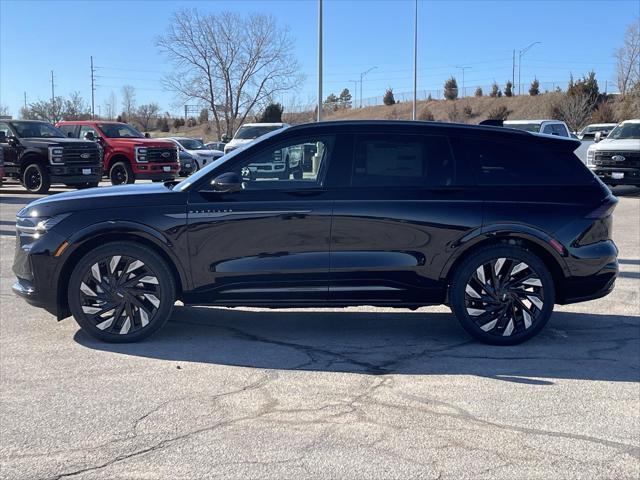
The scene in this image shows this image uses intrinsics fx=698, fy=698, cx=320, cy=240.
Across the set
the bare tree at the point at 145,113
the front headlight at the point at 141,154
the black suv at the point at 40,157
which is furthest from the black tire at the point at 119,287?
the bare tree at the point at 145,113

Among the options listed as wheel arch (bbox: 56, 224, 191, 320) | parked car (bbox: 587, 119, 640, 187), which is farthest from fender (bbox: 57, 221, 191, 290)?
parked car (bbox: 587, 119, 640, 187)

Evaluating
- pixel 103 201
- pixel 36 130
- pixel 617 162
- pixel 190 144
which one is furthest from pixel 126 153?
pixel 103 201

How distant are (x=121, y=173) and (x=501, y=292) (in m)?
18.5

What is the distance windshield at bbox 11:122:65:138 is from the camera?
1980cm

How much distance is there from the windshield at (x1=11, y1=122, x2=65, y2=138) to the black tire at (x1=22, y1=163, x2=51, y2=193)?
980 mm

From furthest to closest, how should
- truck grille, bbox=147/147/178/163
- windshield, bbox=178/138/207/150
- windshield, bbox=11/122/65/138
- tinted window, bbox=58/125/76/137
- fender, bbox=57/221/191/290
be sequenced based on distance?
windshield, bbox=178/138/207/150 < tinted window, bbox=58/125/76/137 < truck grille, bbox=147/147/178/163 < windshield, bbox=11/122/65/138 < fender, bbox=57/221/191/290

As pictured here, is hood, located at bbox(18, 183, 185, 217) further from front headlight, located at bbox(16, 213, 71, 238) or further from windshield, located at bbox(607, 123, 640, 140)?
windshield, located at bbox(607, 123, 640, 140)

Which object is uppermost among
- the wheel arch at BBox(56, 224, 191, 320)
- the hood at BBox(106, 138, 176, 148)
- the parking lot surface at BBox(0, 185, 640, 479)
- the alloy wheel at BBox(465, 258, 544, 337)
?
the hood at BBox(106, 138, 176, 148)

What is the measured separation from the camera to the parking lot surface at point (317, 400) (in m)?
3.83

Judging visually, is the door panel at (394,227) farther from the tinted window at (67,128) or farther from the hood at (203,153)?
the hood at (203,153)

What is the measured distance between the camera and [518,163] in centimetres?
615

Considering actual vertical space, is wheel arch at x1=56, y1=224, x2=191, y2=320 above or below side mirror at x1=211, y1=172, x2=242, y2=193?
below

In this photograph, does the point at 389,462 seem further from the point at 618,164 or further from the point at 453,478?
the point at 618,164

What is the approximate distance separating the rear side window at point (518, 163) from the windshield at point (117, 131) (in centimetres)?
1855
